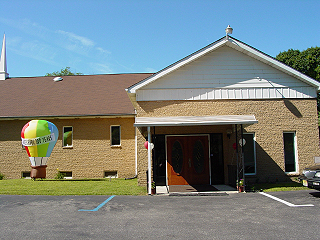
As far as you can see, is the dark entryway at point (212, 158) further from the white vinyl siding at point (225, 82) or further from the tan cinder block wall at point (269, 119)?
the white vinyl siding at point (225, 82)

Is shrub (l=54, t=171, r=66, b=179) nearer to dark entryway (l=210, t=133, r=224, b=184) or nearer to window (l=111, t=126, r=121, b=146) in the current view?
window (l=111, t=126, r=121, b=146)

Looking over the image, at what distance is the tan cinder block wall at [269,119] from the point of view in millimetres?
13102

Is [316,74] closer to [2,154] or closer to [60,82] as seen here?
[60,82]

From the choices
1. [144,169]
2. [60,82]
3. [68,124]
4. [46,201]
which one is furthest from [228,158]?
[60,82]

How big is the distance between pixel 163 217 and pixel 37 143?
9023 millimetres

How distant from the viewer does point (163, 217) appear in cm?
770

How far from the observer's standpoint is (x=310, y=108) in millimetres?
13320

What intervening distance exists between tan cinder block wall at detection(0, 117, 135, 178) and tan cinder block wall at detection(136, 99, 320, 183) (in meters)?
4.78

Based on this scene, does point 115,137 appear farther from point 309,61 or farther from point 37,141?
point 309,61

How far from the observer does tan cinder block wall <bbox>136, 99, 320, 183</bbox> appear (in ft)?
43.0

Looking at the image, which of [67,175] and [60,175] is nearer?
[60,175]

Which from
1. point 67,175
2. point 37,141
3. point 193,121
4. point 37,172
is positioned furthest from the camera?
point 67,175

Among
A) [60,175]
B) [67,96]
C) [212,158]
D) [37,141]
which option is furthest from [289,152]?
[67,96]

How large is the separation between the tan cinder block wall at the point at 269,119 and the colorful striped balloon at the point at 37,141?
198 inches
